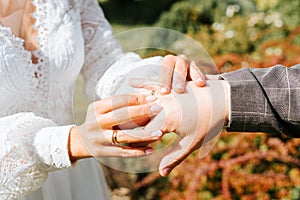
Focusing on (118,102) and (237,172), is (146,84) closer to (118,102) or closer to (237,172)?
(118,102)

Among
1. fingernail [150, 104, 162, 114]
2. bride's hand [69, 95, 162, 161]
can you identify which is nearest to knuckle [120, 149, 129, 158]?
bride's hand [69, 95, 162, 161]

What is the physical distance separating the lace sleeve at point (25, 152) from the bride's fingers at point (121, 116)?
0.36 feet

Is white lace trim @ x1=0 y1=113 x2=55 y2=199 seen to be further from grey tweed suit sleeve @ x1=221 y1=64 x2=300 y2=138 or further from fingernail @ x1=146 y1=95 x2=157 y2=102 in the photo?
grey tweed suit sleeve @ x1=221 y1=64 x2=300 y2=138

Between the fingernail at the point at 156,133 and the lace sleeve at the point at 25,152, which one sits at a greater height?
the fingernail at the point at 156,133

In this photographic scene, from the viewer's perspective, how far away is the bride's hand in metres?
1.34

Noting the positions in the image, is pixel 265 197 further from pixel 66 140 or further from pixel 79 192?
pixel 66 140

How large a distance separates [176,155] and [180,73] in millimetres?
186

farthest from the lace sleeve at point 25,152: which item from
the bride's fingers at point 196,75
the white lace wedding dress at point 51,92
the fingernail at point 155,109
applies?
the bride's fingers at point 196,75

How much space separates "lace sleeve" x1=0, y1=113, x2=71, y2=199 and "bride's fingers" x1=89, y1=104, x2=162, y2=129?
0.36 ft

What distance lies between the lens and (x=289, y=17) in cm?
518

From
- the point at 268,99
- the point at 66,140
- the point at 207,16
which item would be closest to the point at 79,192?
the point at 66,140

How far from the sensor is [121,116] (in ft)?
4.39

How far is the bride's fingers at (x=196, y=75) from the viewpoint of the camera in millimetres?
1436

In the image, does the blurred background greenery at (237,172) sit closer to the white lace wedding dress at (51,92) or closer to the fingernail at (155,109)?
the white lace wedding dress at (51,92)
